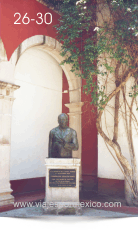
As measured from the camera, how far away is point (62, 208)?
447cm

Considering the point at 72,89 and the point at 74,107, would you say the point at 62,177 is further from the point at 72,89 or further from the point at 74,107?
the point at 72,89

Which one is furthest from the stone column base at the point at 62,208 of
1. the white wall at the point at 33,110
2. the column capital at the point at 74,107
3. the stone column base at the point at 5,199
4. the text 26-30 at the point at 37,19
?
the text 26-30 at the point at 37,19

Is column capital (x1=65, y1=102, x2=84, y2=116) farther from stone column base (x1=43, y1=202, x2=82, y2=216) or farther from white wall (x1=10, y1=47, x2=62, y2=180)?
stone column base (x1=43, y1=202, x2=82, y2=216)

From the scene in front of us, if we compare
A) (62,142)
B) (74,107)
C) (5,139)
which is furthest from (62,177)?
(74,107)

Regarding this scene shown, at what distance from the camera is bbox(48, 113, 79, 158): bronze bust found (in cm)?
475

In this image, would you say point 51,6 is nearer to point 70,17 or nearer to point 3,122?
point 70,17

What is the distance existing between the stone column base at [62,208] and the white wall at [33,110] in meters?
2.42

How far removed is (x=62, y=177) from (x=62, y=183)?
11 centimetres

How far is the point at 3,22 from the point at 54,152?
3394mm

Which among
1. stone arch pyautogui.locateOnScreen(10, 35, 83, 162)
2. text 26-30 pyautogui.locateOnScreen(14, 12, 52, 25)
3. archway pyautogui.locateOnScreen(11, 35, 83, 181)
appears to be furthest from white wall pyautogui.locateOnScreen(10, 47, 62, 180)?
text 26-30 pyautogui.locateOnScreen(14, 12, 52, 25)

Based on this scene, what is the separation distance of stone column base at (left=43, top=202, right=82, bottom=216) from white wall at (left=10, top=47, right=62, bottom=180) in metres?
2.42

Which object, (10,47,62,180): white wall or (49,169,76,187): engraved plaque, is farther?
(10,47,62,180): white wall

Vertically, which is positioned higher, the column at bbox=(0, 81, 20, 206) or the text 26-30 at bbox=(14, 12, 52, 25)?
the text 26-30 at bbox=(14, 12, 52, 25)

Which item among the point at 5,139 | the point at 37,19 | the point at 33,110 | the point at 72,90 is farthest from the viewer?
the point at 72,90
